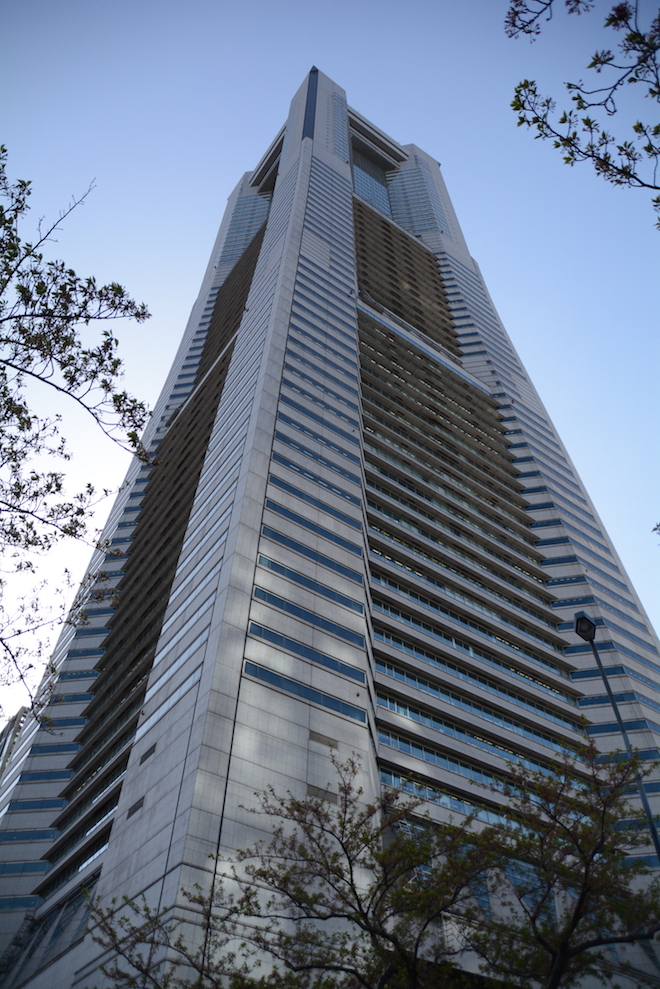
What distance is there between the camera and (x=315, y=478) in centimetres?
5194

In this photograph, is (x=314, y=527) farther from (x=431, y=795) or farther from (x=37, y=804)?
(x=37, y=804)

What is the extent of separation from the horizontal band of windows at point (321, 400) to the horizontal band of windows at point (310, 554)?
1666cm

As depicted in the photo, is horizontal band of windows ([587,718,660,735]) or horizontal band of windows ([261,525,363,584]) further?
horizontal band of windows ([587,718,660,735])

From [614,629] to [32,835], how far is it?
176 feet

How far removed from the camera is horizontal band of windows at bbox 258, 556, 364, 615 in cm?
4294

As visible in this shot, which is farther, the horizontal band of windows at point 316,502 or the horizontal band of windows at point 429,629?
the horizontal band of windows at point 429,629

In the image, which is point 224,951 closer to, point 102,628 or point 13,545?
point 13,545

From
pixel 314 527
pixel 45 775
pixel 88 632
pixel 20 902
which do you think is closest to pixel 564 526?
pixel 314 527

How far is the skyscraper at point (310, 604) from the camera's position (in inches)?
1426

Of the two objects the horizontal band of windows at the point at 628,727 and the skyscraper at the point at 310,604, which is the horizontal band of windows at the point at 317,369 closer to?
the skyscraper at the point at 310,604

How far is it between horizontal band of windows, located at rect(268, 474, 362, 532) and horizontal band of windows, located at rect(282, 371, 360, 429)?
37.8 ft

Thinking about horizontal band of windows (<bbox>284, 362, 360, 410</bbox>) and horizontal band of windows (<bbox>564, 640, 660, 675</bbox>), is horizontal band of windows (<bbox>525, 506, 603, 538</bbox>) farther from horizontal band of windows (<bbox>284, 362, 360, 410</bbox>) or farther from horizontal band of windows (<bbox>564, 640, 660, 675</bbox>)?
horizontal band of windows (<bbox>284, 362, 360, 410</bbox>)

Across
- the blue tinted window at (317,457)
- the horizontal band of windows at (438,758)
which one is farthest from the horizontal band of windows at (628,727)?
the blue tinted window at (317,457)

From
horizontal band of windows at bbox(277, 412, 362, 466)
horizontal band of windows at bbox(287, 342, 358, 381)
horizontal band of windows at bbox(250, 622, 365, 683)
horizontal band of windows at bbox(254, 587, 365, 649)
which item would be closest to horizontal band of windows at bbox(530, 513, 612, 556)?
horizontal band of windows at bbox(287, 342, 358, 381)
